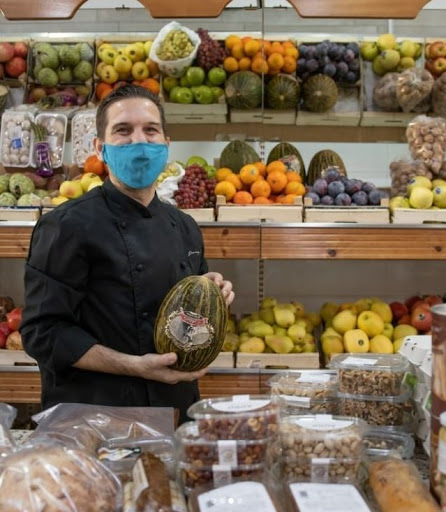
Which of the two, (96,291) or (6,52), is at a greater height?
(6,52)

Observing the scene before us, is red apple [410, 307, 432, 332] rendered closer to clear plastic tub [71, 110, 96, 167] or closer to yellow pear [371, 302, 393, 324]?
yellow pear [371, 302, 393, 324]

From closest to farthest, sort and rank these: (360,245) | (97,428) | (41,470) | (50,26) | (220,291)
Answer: (41,470), (97,428), (220,291), (360,245), (50,26)

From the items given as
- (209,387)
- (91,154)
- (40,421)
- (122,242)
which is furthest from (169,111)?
(40,421)

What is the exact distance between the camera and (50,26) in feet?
12.7

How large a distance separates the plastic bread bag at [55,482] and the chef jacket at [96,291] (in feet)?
2.60

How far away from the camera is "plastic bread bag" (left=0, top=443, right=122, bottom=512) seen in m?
0.95

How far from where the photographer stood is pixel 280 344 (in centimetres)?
315

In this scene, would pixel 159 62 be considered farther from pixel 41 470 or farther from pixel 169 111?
pixel 41 470

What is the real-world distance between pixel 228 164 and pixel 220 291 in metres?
1.70

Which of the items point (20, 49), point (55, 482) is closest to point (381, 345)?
point (55, 482)

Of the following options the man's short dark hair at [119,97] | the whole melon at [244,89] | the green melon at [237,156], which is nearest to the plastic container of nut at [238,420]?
the man's short dark hair at [119,97]

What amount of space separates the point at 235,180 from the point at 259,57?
810mm

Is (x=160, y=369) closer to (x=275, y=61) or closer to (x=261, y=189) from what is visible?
(x=261, y=189)

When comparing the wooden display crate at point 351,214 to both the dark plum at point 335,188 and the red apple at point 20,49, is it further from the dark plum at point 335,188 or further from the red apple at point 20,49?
the red apple at point 20,49
